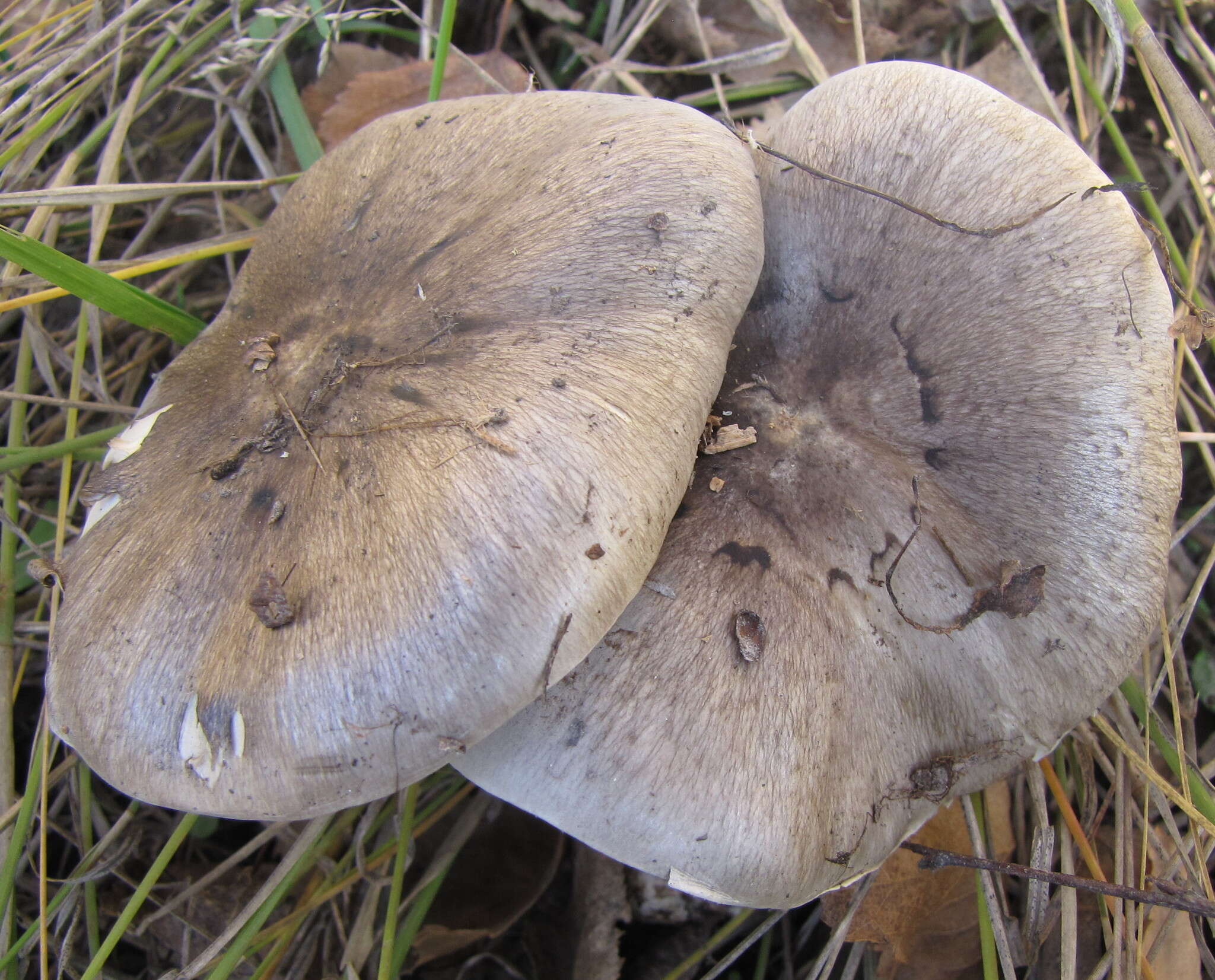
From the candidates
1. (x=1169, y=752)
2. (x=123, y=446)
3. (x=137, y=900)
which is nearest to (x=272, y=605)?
(x=123, y=446)

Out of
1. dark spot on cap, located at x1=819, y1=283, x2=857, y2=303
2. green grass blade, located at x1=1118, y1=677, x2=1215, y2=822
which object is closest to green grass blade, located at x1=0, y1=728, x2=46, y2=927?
dark spot on cap, located at x1=819, y1=283, x2=857, y2=303

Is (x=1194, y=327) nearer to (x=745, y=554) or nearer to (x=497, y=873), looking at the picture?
(x=745, y=554)

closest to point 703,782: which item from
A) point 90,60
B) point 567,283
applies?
point 567,283

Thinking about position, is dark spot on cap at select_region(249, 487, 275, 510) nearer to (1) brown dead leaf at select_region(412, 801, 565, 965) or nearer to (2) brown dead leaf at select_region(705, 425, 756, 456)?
(2) brown dead leaf at select_region(705, 425, 756, 456)

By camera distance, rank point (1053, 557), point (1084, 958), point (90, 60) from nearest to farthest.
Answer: point (1053, 557) < point (1084, 958) < point (90, 60)

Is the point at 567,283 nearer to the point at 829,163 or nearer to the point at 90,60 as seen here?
the point at 829,163

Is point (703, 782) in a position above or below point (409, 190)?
below
